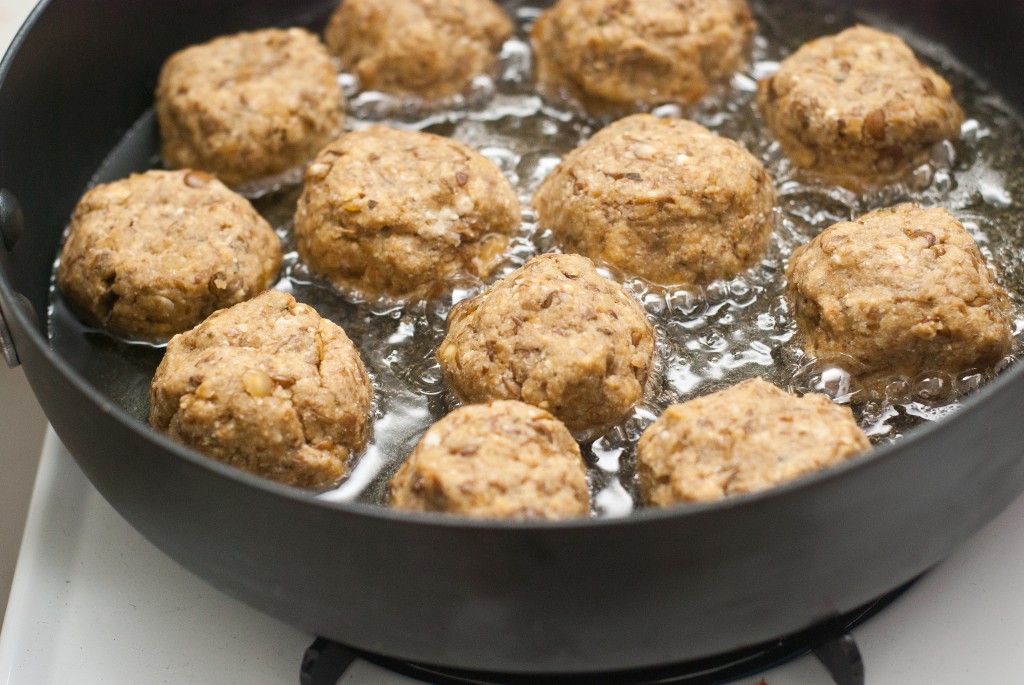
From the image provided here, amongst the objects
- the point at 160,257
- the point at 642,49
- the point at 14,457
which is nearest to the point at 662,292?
the point at 642,49

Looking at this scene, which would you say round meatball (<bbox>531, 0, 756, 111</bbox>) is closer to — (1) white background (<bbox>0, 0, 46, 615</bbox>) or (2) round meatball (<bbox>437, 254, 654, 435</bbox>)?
(2) round meatball (<bbox>437, 254, 654, 435</bbox>)

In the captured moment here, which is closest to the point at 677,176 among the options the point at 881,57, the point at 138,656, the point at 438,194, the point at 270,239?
the point at 438,194

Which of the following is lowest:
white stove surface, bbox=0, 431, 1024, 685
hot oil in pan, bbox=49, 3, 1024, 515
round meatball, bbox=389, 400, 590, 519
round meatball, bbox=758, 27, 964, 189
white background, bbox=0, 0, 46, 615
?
white background, bbox=0, 0, 46, 615

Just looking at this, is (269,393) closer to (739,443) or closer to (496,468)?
(496,468)

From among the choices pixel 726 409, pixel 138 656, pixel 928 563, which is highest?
pixel 726 409

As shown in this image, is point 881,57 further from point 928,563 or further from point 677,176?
point 928,563

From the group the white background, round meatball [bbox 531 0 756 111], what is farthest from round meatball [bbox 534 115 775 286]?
the white background
